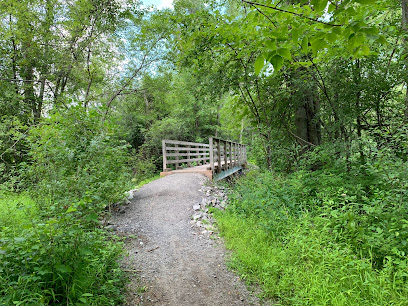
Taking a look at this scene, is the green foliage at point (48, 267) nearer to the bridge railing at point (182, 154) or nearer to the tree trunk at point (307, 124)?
the tree trunk at point (307, 124)

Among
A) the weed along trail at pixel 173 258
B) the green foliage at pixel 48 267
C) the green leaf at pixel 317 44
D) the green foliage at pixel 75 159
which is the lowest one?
the weed along trail at pixel 173 258

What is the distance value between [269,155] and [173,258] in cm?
365

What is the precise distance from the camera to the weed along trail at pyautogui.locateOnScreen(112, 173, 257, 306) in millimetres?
2334

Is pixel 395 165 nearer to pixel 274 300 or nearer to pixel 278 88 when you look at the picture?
pixel 274 300

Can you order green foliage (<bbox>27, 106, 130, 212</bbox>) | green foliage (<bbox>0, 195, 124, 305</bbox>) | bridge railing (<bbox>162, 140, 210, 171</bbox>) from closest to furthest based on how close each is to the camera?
1. green foliage (<bbox>0, 195, 124, 305</bbox>)
2. green foliage (<bbox>27, 106, 130, 212</bbox>)
3. bridge railing (<bbox>162, 140, 210, 171</bbox>)

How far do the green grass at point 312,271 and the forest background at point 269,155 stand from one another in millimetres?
16

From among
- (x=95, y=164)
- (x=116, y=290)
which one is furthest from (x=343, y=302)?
(x=95, y=164)

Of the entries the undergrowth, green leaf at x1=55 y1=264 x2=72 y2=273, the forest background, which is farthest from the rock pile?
green leaf at x1=55 y1=264 x2=72 y2=273

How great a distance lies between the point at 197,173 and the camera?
7.73 m

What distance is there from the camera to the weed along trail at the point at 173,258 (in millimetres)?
2334

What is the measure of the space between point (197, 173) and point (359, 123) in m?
4.80

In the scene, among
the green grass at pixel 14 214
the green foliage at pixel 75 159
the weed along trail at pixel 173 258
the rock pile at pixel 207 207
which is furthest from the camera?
the rock pile at pixel 207 207

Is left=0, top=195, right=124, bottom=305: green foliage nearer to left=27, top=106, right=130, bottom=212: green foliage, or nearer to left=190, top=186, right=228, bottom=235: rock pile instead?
left=27, top=106, right=130, bottom=212: green foliage

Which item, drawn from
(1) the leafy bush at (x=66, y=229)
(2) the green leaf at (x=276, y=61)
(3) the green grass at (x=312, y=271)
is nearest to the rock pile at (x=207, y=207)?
(3) the green grass at (x=312, y=271)
